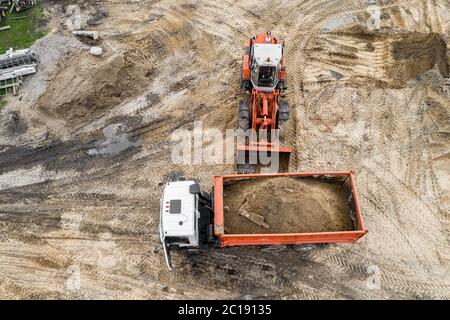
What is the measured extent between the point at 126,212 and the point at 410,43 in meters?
11.8

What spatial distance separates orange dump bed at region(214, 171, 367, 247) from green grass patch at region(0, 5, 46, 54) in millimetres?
10388

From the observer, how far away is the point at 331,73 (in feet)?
44.8

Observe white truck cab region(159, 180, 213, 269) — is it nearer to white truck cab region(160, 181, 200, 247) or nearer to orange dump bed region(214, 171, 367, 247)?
white truck cab region(160, 181, 200, 247)

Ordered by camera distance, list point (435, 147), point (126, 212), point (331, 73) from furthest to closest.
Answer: point (331, 73) < point (435, 147) < point (126, 212)

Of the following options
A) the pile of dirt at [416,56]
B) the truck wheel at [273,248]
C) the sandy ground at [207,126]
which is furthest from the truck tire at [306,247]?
the pile of dirt at [416,56]

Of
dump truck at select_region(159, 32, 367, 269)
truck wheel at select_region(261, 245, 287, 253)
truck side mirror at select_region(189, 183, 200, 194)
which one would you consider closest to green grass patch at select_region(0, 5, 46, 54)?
dump truck at select_region(159, 32, 367, 269)

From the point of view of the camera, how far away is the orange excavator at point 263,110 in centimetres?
1088

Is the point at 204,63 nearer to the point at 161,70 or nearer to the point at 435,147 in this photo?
the point at 161,70

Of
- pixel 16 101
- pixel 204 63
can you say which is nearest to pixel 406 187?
pixel 204 63

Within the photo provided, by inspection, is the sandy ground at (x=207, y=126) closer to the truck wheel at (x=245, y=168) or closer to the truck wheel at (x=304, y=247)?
the truck wheel at (x=304, y=247)

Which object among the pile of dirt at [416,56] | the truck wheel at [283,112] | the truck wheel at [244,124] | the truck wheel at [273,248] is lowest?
the truck wheel at [273,248]

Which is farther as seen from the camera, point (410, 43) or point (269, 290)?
point (410, 43)

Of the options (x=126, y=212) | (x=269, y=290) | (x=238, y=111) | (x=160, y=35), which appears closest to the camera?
(x=269, y=290)

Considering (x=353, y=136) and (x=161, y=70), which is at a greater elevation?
(x=161, y=70)
